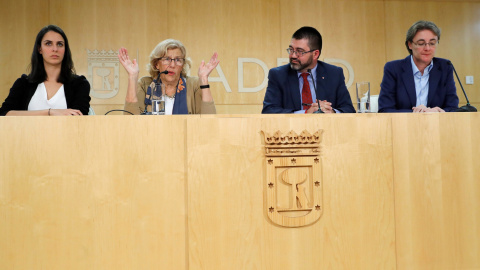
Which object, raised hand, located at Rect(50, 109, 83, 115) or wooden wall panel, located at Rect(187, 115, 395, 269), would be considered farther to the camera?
raised hand, located at Rect(50, 109, 83, 115)

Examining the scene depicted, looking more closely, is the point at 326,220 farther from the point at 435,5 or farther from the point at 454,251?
the point at 435,5

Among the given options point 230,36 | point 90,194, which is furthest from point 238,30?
point 90,194

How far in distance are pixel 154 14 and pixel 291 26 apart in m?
1.70

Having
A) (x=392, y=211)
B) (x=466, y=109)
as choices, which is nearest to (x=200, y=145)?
(x=392, y=211)

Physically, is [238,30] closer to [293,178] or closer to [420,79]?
[420,79]

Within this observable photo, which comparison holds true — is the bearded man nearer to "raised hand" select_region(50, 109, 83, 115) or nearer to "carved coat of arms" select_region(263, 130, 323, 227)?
"carved coat of arms" select_region(263, 130, 323, 227)

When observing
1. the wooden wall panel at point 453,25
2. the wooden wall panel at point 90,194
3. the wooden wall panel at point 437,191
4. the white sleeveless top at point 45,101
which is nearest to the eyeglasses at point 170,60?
the white sleeveless top at point 45,101

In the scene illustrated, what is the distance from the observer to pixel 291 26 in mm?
5863

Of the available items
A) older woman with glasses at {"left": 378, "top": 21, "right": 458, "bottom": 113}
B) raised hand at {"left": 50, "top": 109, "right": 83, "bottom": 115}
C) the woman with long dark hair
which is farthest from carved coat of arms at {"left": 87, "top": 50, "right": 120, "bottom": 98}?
older woman with glasses at {"left": 378, "top": 21, "right": 458, "bottom": 113}

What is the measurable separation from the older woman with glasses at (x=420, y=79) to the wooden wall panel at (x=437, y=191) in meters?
0.83

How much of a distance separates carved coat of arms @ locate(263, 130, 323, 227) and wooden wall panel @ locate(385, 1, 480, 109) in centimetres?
468

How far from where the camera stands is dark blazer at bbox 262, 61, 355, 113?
290 centimetres

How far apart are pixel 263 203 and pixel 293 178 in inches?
6.2

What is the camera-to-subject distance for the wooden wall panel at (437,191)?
1.92 m
